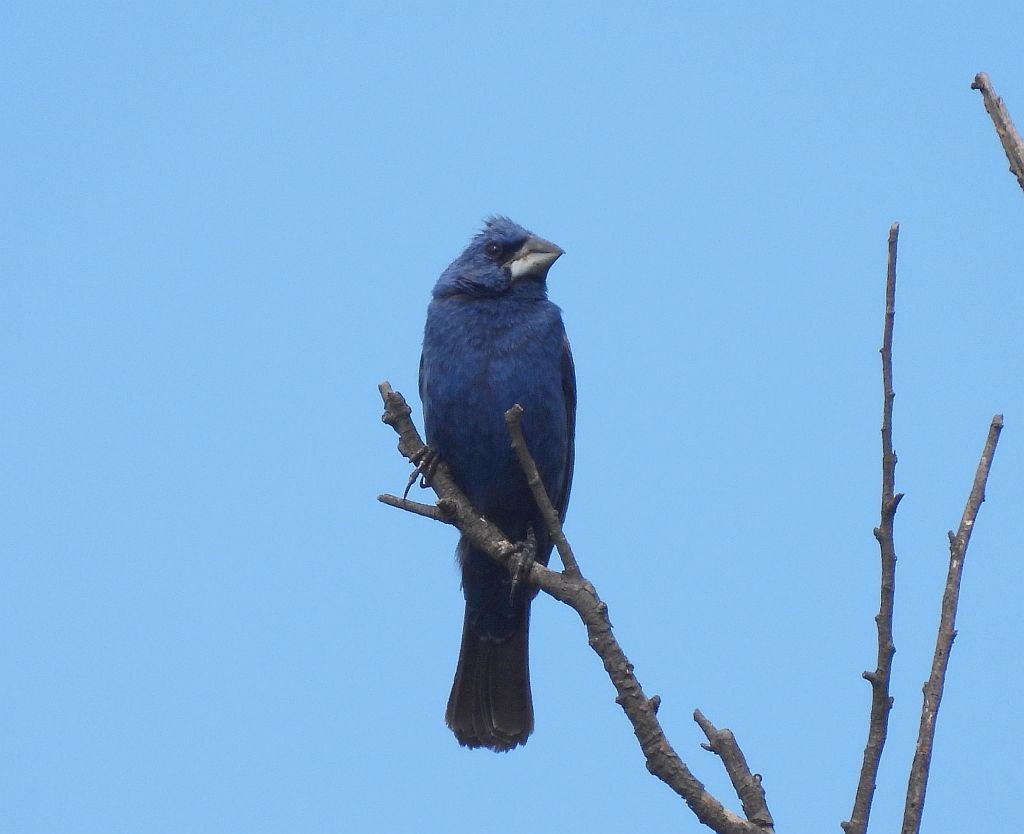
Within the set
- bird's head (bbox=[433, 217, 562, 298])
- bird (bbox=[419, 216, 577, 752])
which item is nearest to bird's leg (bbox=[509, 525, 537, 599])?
bird (bbox=[419, 216, 577, 752])

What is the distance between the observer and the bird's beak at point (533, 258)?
675cm

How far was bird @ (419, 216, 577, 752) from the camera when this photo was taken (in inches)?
246

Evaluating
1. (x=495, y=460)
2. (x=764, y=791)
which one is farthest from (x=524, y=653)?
(x=764, y=791)

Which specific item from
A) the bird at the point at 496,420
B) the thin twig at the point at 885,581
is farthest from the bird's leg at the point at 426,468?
the thin twig at the point at 885,581

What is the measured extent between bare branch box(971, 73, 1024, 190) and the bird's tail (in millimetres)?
4025

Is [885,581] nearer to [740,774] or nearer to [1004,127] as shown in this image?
[740,774]

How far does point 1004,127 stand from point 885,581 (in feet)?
3.56

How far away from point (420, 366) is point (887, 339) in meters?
3.73

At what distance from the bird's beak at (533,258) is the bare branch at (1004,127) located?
355cm

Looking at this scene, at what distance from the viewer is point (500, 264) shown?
681 cm

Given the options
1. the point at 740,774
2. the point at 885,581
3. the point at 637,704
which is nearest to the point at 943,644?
the point at 885,581

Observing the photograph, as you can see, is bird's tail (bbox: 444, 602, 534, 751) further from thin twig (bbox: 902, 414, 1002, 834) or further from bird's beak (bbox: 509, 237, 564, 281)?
thin twig (bbox: 902, 414, 1002, 834)

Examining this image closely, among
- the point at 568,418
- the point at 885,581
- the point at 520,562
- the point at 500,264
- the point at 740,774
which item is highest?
the point at 500,264

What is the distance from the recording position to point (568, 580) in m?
4.27
